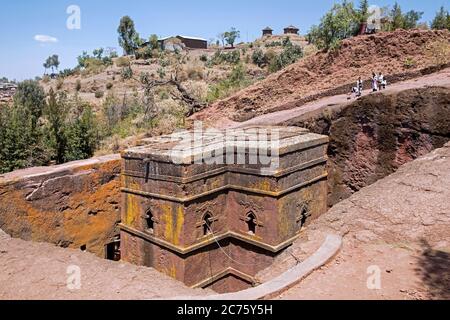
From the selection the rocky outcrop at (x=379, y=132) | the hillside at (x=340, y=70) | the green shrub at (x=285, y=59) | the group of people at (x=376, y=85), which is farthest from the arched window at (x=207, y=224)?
the green shrub at (x=285, y=59)

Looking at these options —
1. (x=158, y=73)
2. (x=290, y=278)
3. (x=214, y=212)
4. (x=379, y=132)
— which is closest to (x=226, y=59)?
(x=158, y=73)

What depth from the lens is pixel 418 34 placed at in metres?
14.6

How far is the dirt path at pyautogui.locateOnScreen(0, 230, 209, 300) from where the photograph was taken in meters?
5.09

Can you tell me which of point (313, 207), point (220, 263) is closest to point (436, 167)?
point (313, 207)

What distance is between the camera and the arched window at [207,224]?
8348 millimetres

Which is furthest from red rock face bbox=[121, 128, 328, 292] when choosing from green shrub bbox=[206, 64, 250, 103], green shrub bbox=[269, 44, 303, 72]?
green shrub bbox=[269, 44, 303, 72]

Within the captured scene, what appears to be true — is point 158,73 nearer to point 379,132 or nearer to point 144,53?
point 144,53

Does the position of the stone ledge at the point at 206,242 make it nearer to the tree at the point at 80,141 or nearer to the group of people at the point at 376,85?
the group of people at the point at 376,85

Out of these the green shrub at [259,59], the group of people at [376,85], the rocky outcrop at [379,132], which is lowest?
the rocky outcrop at [379,132]

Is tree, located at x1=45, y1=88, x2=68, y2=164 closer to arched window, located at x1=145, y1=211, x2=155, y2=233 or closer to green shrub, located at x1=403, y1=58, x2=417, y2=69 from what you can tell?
arched window, located at x1=145, y1=211, x2=155, y2=233

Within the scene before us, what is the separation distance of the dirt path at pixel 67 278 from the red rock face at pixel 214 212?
170 cm

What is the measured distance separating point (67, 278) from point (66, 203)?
3.55 m

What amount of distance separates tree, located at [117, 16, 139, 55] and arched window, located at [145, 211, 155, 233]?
45556 mm
